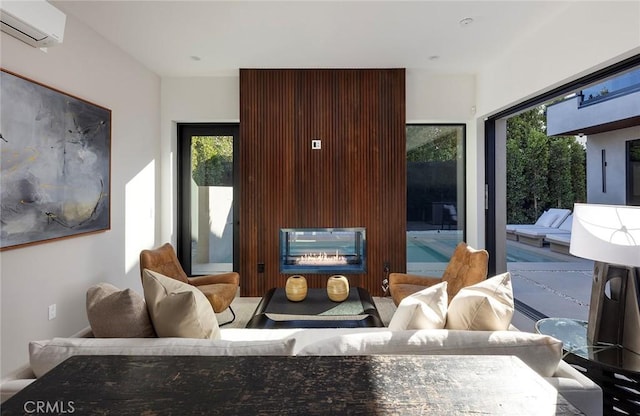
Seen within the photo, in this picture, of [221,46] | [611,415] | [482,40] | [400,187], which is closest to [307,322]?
[611,415]

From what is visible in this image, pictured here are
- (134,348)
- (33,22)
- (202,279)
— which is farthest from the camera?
(202,279)

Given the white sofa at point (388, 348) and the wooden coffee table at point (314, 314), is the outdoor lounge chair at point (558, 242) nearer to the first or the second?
the wooden coffee table at point (314, 314)

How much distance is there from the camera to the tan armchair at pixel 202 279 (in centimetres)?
287

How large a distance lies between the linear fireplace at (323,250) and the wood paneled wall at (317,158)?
0.28ft

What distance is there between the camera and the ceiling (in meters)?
2.53

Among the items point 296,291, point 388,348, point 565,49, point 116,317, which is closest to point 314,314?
point 296,291

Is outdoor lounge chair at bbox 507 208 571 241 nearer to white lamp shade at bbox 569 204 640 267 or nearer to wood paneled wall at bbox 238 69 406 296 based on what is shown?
wood paneled wall at bbox 238 69 406 296

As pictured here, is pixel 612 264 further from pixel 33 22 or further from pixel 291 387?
pixel 33 22

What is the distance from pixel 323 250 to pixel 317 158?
44.6 inches

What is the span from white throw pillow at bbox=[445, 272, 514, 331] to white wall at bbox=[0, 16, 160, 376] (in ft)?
9.01

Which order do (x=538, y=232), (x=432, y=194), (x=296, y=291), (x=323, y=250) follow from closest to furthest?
(x=296, y=291)
(x=538, y=232)
(x=323, y=250)
(x=432, y=194)

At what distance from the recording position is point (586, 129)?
2455 mm

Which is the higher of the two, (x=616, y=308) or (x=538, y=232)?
(x=538, y=232)

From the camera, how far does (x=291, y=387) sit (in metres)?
0.71
